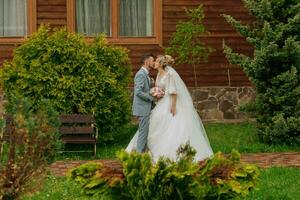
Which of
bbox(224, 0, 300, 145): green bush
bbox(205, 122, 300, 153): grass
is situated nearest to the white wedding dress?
bbox(205, 122, 300, 153): grass

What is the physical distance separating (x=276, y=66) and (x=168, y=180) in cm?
877

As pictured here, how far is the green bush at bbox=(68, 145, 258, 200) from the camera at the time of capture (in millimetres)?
7344

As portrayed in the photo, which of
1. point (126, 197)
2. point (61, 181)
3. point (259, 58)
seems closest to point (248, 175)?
point (126, 197)

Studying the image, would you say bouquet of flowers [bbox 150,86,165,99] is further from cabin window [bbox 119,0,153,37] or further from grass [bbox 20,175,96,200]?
cabin window [bbox 119,0,153,37]

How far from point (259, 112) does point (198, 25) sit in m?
2.97

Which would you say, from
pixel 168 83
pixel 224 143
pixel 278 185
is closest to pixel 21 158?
pixel 278 185

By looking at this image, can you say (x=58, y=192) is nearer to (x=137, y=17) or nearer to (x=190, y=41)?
(x=190, y=41)

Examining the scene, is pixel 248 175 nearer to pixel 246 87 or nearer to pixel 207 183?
pixel 207 183

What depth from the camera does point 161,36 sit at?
1878 centimetres

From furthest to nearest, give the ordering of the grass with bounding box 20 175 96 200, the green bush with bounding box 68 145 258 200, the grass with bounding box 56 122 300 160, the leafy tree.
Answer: the leafy tree
the grass with bounding box 56 122 300 160
the grass with bounding box 20 175 96 200
the green bush with bounding box 68 145 258 200

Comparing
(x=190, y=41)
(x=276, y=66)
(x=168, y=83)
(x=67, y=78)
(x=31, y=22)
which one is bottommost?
(x=168, y=83)

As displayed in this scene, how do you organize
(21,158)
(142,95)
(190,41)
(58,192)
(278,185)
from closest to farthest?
(21,158), (58,192), (278,185), (142,95), (190,41)

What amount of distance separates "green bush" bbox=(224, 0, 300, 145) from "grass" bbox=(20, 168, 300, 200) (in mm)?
2835

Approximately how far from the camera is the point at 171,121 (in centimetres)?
1400
